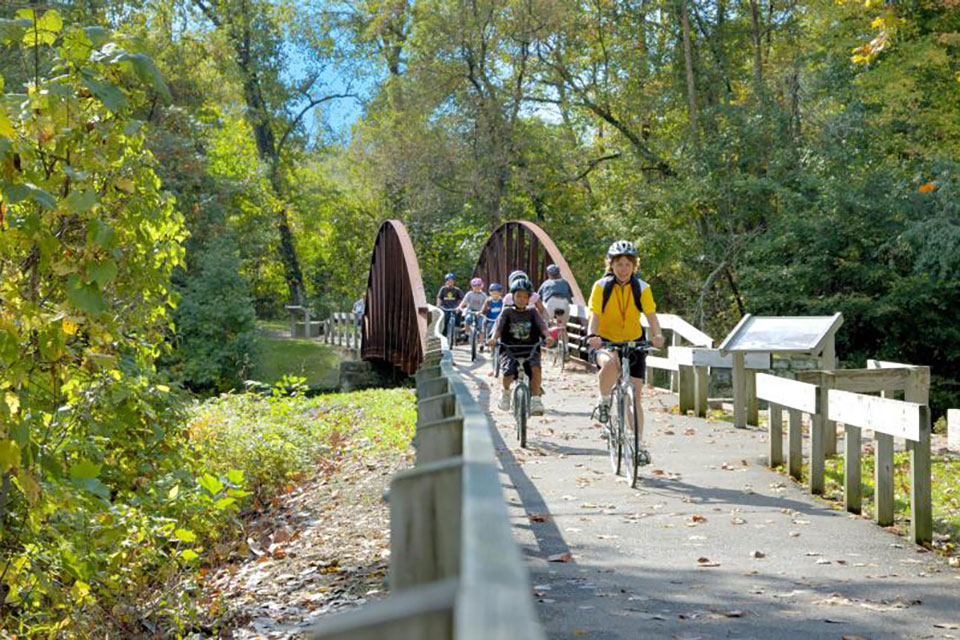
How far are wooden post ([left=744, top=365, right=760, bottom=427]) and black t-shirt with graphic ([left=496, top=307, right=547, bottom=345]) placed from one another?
9.26ft

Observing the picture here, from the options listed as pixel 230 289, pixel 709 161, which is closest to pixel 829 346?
pixel 709 161

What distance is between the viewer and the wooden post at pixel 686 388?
645 inches

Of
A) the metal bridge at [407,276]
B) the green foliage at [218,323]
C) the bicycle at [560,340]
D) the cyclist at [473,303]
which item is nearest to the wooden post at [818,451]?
the bicycle at [560,340]

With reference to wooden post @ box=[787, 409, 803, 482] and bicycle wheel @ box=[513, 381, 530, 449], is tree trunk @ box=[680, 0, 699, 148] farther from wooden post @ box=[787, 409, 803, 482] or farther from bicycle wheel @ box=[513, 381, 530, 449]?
wooden post @ box=[787, 409, 803, 482]

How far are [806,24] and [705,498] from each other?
32353 millimetres

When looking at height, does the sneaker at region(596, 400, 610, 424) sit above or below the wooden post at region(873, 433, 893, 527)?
above

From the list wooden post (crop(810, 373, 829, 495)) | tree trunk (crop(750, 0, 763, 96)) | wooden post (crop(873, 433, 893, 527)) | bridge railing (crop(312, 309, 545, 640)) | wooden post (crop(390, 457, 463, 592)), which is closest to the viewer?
bridge railing (crop(312, 309, 545, 640))

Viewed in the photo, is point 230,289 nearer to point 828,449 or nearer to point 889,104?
point 889,104

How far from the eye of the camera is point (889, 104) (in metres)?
29.8

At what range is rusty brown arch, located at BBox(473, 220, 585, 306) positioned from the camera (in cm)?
2844

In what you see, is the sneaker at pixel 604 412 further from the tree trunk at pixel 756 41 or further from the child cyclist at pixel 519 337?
the tree trunk at pixel 756 41

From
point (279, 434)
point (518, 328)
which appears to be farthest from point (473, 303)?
point (518, 328)

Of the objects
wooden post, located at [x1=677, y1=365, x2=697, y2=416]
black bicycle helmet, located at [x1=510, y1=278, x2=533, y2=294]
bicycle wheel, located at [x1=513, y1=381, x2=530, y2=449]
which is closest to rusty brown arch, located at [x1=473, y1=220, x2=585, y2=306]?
wooden post, located at [x1=677, y1=365, x2=697, y2=416]

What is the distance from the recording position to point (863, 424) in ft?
29.4
